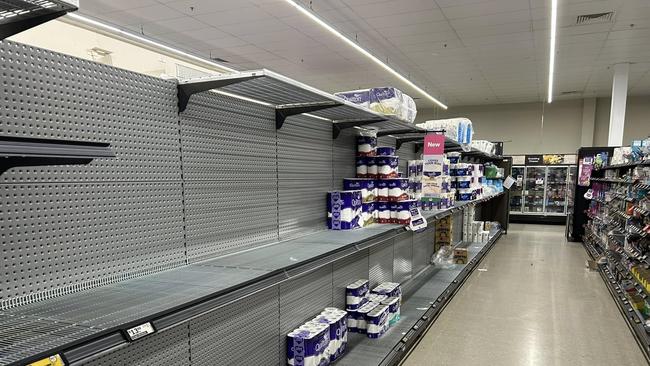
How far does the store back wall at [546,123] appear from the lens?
1284 cm

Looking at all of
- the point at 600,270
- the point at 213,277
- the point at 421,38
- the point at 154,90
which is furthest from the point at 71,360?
the point at 421,38

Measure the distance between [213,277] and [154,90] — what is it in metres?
0.85

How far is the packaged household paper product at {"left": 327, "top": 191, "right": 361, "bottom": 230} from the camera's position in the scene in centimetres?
298

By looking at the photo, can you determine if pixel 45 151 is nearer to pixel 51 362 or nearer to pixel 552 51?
pixel 51 362

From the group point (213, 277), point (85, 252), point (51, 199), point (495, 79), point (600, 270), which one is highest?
point (495, 79)

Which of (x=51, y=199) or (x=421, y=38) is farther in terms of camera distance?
(x=421, y=38)

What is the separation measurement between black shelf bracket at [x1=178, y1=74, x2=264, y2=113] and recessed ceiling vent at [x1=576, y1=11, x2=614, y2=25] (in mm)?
6746

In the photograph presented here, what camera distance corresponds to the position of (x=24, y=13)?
958 millimetres

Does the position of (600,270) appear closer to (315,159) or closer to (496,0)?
(496,0)

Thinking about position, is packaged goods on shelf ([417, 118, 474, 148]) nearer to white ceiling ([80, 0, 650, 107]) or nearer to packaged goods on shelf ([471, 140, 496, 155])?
packaged goods on shelf ([471, 140, 496, 155])

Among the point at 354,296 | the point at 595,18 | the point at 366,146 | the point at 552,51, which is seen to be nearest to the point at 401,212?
the point at 366,146

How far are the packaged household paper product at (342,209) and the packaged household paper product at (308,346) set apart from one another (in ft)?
2.63

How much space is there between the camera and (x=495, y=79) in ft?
34.9

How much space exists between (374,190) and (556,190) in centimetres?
1131
